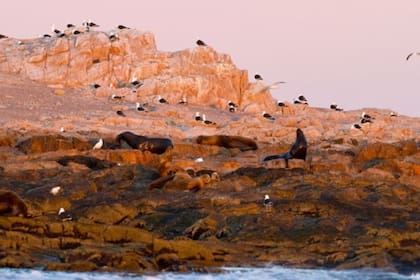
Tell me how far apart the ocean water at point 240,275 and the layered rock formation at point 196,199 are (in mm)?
340

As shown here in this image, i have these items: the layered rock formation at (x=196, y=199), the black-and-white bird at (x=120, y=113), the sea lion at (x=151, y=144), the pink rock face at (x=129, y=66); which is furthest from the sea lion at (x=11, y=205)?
the pink rock face at (x=129, y=66)

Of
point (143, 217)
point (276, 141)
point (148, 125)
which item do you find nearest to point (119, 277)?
point (143, 217)

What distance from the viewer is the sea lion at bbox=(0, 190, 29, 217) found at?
61.5 ft

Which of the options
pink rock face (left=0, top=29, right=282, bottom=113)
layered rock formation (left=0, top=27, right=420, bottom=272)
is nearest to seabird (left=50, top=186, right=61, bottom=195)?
layered rock formation (left=0, top=27, right=420, bottom=272)

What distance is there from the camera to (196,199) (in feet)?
69.7

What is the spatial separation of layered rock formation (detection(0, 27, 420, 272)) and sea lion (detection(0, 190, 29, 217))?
1.01 ft

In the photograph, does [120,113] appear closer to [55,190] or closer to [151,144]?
[151,144]

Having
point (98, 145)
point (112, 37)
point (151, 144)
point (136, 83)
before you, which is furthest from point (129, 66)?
point (98, 145)

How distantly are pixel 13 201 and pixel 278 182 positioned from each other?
6.60 metres

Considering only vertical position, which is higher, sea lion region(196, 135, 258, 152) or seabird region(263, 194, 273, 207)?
sea lion region(196, 135, 258, 152)

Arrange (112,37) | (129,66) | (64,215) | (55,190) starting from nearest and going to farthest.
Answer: (64,215), (55,190), (129,66), (112,37)

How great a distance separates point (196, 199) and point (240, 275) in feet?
18.5

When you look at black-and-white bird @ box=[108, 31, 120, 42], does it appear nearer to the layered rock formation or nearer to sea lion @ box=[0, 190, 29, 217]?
the layered rock formation

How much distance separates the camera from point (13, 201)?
1892 cm
